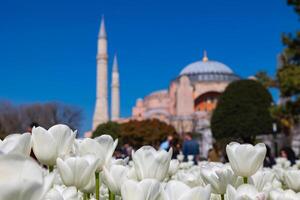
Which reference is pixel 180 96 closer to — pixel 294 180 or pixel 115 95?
pixel 115 95

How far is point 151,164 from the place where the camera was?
124cm

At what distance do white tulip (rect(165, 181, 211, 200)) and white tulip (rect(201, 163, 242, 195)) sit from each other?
398mm

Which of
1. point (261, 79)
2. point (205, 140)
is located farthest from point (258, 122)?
A: point (261, 79)

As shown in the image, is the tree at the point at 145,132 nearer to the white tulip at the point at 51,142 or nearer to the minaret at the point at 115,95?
the minaret at the point at 115,95

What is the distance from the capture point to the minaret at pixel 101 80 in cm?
5816

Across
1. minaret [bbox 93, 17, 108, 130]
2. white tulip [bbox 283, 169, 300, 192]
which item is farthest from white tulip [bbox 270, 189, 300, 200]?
minaret [bbox 93, 17, 108, 130]

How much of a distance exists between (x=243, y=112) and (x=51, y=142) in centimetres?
2769

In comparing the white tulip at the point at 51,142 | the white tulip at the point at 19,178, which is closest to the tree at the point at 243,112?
the white tulip at the point at 51,142

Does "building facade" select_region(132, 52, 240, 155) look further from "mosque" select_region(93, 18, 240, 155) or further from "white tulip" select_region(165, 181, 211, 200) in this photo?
"white tulip" select_region(165, 181, 211, 200)

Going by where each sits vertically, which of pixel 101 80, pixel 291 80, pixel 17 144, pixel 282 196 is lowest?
pixel 282 196

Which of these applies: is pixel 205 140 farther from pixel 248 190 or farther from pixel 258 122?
pixel 248 190

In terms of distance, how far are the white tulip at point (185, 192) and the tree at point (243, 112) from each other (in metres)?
26.7

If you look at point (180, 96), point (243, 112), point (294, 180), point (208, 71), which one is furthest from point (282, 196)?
point (208, 71)

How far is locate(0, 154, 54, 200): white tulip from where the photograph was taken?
598 mm
